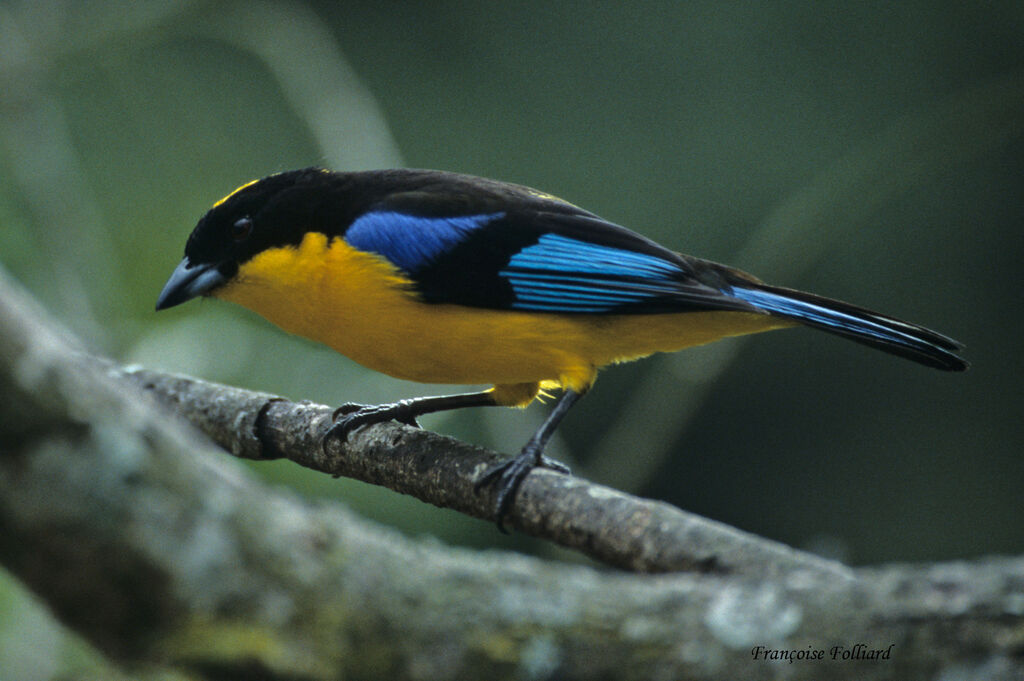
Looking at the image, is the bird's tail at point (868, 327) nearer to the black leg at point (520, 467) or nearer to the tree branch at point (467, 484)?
the black leg at point (520, 467)

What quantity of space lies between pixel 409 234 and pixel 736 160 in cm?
612

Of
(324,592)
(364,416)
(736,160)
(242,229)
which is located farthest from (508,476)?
(736,160)

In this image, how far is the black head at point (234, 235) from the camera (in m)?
3.83

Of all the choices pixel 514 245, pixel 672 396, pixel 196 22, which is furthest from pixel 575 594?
pixel 196 22

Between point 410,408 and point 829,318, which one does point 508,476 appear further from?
point 829,318

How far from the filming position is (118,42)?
6.98 meters

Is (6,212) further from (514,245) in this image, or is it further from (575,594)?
(575,594)

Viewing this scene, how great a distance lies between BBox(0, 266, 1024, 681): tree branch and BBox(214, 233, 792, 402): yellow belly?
6.40 ft

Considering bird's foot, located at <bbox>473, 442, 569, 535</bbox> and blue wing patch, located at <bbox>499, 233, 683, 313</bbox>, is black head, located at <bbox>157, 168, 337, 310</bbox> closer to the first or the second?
blue wing patch, located at <bbox>499, 233, 683, 313</bbox>

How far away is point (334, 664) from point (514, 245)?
2558 mm

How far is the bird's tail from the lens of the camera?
3395mm

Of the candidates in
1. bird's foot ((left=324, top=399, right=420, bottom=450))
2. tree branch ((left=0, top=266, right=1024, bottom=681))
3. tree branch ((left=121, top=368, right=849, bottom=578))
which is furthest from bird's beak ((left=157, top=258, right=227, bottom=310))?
tree branch ((left=0, top=266, right=1024, bottom=681))

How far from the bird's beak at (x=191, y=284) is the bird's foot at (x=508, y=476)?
134 cm

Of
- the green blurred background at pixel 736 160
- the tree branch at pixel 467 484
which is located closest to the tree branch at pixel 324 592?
A: the tree branch at pixel 467 484
